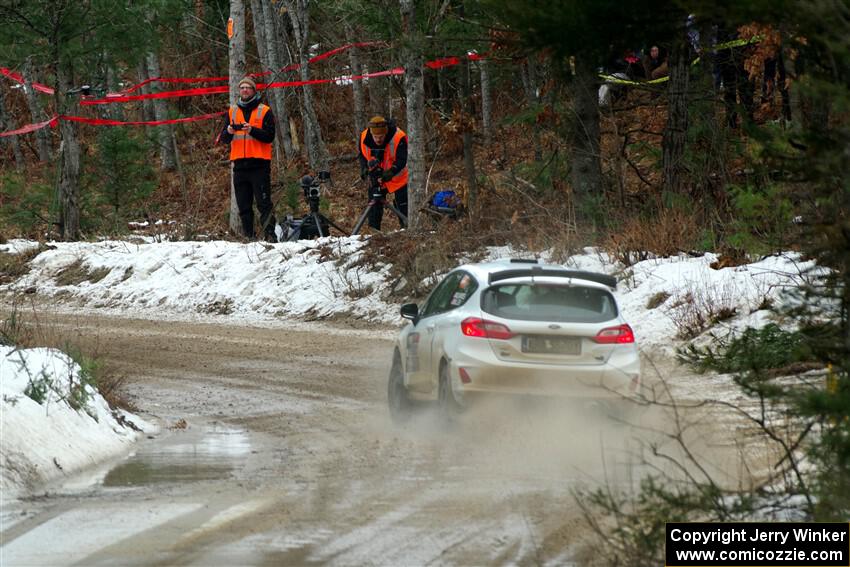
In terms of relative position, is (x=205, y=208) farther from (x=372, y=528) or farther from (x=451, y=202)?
(x=372, y=528)

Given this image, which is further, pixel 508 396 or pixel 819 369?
pixel 819 369

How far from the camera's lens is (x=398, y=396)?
477 inches

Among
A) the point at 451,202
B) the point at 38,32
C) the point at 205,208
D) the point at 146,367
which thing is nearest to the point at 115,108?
the point at 205,208

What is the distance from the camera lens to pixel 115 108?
45688mm

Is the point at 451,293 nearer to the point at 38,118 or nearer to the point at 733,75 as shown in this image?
the point at 733,75

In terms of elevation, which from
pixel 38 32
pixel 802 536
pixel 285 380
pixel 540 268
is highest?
pixel 38 32

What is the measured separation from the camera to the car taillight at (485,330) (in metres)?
10.5

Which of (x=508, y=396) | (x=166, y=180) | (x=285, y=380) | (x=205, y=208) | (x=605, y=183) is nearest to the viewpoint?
(x=508, y=396)

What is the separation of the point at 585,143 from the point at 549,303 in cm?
1006

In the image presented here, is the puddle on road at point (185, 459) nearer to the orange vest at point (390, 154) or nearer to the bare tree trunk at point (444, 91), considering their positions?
the orange vest at point (390, 154)

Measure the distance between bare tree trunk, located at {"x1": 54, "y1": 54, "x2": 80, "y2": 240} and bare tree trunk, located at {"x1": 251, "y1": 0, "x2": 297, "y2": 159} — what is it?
9.59 metres

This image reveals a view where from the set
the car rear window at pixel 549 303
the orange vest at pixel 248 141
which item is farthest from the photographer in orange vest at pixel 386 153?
the car rear window at pixel 549 303

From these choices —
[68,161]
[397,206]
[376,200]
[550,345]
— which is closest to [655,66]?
[397,206]

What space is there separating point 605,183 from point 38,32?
490 inches
